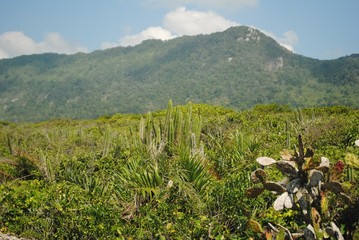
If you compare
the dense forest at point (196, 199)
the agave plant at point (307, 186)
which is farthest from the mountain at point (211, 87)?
the agave plant at point (307, 186)

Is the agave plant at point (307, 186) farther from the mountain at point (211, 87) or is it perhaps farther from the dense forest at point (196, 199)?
the mountain at point (211, 87)

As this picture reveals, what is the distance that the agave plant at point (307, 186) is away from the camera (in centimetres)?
353

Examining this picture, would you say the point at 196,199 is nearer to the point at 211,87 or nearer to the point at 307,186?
the point at 307,186

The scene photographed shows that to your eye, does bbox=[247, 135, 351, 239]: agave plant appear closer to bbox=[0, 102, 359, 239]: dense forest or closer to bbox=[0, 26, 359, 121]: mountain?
bbox=[0, 102, 359, 239]: dense forest

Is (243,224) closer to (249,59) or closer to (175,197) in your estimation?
(175,197)

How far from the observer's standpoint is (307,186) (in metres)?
3.63

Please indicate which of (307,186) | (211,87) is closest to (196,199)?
(307,186)

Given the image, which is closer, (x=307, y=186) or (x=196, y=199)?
(x=307, y=186)

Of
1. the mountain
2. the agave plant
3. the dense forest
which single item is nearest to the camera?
the agave plant

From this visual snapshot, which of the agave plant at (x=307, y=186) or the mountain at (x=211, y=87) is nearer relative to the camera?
the agave plant at (x=307, y=186)

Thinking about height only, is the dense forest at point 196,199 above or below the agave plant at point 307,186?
below

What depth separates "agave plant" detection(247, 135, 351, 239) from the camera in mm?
3529

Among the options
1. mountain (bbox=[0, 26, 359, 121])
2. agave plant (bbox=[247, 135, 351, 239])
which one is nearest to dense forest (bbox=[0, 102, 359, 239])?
agave plant (bbox=[247, 135, 351, 239])

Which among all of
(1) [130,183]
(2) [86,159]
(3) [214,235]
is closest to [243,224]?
(3) [214,235]
